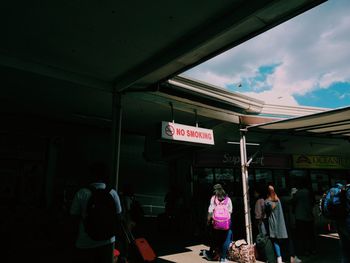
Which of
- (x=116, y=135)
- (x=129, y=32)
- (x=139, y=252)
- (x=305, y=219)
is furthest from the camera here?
(x=305, y=219)

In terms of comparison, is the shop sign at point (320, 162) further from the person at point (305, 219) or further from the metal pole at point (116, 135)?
the metal pole at point (116, 135)

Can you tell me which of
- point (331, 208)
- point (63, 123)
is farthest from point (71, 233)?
point (331, 208)

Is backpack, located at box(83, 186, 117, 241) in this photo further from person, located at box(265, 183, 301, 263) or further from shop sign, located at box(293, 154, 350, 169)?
shop sign, located at box(293, 154, 350, 169)

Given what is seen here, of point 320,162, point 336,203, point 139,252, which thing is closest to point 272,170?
point 320,162

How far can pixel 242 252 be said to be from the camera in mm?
5773

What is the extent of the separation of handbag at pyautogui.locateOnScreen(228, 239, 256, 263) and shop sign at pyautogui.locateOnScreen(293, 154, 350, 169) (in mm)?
7003

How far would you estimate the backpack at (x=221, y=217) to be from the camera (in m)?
5.65

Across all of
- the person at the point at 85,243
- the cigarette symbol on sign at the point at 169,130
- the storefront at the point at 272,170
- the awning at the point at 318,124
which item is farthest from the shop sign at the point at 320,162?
the person at the point at 85,243

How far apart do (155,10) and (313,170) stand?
12203 millimetres

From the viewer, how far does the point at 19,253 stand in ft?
17.9

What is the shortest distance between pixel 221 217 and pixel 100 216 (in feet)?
11.8

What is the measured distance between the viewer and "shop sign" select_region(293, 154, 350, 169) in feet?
38.8

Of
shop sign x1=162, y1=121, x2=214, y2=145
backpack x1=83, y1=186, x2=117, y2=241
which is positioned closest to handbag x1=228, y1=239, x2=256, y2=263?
shop sign x1=162, y1=121, x2=214, y2=145

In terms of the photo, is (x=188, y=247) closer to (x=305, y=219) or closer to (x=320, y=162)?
(x=305, y=219)
